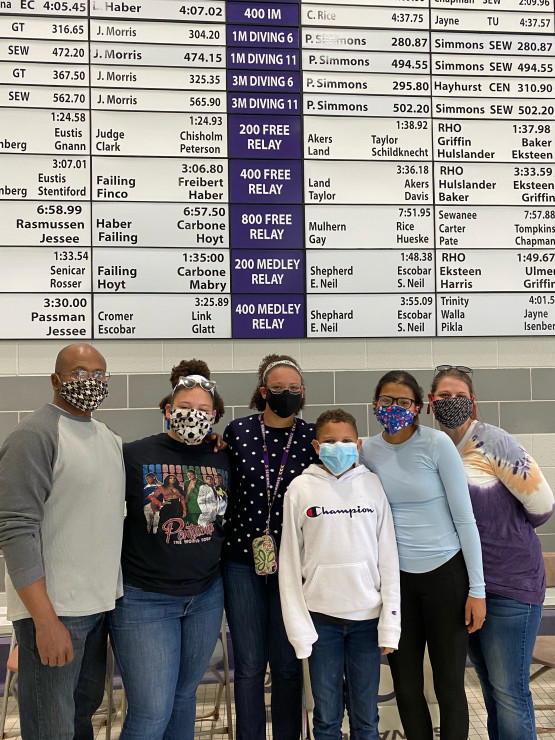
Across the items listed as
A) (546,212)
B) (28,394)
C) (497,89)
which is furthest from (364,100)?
(28,394)

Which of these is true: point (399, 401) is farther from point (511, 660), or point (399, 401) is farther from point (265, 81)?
point (265, 81)

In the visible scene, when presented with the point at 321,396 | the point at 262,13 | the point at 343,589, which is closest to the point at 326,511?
the point at 343,589

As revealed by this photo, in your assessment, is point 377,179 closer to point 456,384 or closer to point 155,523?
point 456,384

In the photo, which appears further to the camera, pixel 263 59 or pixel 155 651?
pixel 263 59

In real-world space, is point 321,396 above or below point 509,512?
above

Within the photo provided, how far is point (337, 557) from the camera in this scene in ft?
6.71

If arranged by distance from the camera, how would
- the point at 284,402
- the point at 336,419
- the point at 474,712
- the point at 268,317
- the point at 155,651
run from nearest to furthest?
1. the point at 155,651
2. the point at 336,419
3. the point at 284,402
4. the point at 474,712
5. the point at 268,317

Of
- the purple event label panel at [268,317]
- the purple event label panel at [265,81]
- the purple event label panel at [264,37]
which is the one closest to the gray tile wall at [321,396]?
the purple event label panel at [268,317]

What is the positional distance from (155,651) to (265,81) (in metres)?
3.06

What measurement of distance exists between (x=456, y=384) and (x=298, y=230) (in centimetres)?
158

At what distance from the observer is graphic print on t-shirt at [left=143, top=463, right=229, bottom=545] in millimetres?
1972

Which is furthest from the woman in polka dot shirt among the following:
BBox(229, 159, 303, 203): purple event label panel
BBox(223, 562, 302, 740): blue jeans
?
BBox(229, 159, 303, 203): purple event label panel

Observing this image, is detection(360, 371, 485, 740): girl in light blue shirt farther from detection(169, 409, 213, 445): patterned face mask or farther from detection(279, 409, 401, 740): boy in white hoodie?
detection(169, 409, 213, 445): patterned face mask

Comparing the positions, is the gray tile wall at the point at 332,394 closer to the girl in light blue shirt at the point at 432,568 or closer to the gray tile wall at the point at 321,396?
the gray tile wall at the point at 321,396
